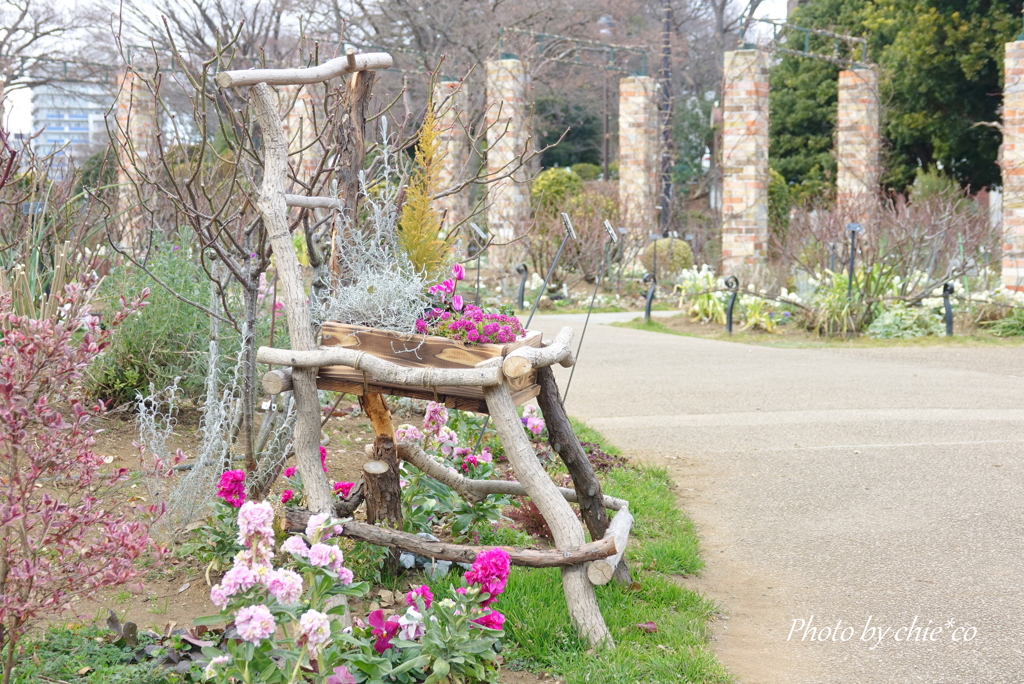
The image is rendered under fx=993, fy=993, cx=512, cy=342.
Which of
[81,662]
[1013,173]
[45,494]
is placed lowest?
[81,662]

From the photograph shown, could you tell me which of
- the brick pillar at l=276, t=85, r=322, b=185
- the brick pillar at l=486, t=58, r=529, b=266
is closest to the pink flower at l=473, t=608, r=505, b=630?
the brick pillar at l=276, t=85, r=322, b=185

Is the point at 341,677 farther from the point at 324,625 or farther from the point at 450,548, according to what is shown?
the point at 450,548

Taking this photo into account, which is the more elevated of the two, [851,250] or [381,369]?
[381,369]

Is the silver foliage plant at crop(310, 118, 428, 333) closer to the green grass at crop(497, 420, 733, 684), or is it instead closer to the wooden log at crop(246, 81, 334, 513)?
the wooden log at crop(246, 81, 334, 513)

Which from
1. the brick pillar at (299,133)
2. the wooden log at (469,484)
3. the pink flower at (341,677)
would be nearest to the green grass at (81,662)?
the pink flower at (341,677)

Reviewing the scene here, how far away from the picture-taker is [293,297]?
2986 mm

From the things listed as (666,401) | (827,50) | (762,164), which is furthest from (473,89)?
(666,401)

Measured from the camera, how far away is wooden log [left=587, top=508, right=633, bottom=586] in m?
2.87

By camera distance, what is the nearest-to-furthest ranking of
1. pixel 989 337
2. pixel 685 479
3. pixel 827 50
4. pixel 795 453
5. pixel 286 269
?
pixel 286 269 → pixel 685 479 → pixel 795 453 → pixel 989 337 → pixel 827 50

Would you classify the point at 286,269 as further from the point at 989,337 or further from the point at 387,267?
the point at 989,337

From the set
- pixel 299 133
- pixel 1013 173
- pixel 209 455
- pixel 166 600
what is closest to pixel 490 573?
pixel 166 600

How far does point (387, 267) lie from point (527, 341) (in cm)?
50

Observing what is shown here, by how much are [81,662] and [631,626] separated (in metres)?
1.54

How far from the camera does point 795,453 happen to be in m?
5.29
